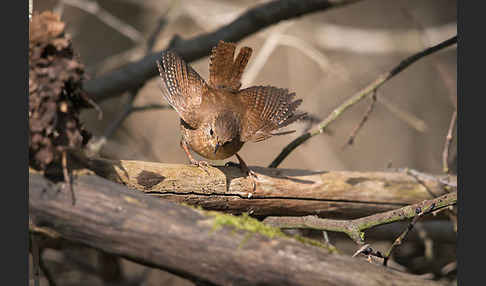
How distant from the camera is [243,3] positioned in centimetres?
698

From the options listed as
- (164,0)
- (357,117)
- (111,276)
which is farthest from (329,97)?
(111,276)

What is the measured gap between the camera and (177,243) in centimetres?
171

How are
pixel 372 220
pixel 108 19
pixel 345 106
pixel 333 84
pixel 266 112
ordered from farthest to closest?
pixel 333 84 < pixel 108 19 < pixel 345 106 < pixel 266 112 < pixel 372 220

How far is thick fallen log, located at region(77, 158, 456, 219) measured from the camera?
2328mm

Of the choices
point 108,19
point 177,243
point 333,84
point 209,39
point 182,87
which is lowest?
point 177,243

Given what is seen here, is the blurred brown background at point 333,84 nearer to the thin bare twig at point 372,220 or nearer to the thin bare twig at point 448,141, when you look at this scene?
the thin bare twig at point 448,141

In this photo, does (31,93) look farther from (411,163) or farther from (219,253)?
(411,163)

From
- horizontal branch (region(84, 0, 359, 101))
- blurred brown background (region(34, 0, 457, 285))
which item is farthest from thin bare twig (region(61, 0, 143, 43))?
blurred brown background (region(34, 0, 457, 285))

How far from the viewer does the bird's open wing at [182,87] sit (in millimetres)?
2762

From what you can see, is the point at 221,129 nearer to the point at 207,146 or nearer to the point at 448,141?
the point at 207,146

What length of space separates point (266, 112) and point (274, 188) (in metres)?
0.47

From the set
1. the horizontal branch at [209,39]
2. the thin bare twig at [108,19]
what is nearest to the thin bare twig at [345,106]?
the horizontal branch at [209,39]

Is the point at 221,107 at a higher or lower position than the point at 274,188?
higher

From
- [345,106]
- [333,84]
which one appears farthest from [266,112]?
[333,84]
